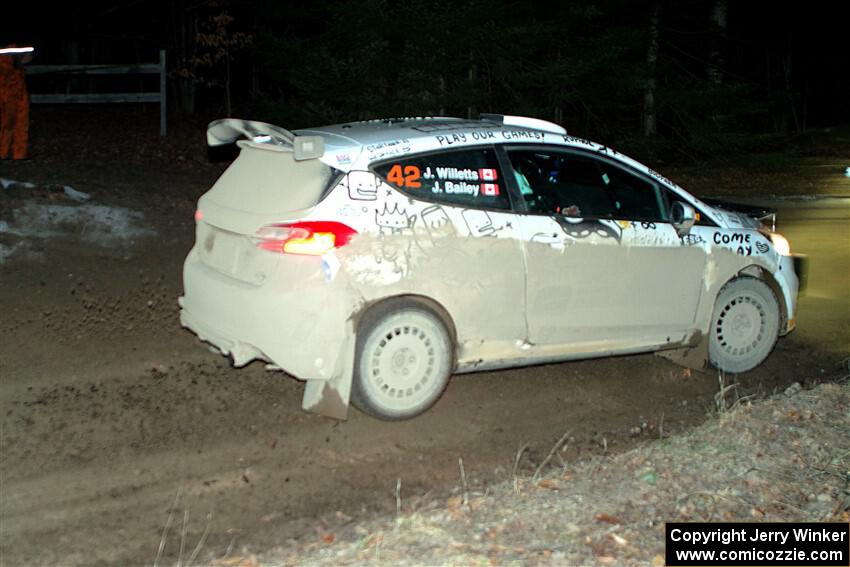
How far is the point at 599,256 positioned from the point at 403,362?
1.66 m

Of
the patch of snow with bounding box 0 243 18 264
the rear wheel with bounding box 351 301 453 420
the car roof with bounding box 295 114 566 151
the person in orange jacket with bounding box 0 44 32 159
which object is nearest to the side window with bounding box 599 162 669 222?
the car roof with bounding box 295 114 566 151

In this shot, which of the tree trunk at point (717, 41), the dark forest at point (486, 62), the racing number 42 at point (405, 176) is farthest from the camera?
the tree trunk at point (717, 41)

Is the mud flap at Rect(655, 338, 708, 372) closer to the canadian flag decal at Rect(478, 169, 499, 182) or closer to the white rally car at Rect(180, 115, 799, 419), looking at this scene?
the white rally car at Rect(180, 115, 799, 419)

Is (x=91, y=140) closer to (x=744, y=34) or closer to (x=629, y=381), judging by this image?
(x=629, y=381)

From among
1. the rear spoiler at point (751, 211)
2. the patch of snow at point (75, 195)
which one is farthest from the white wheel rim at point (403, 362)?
the patch of snow at point (75, 195)

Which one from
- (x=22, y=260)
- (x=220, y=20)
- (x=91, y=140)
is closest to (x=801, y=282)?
(x=22, y=260)

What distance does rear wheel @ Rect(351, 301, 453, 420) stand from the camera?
6121mm

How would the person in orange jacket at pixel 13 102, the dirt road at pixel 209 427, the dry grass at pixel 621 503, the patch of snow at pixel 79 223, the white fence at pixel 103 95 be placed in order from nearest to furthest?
the dry grass at pixel 621 503
the dirt road at pixel 209 427
the patch of snow at pixel 79 223
the person in orange jacket at pixel 13 102
the white fence at pixel 103 95

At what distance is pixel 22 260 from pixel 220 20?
44.2ft

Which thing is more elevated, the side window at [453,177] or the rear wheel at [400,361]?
the side window at [453,177]

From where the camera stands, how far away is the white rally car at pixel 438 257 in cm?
598

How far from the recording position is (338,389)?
6.06m

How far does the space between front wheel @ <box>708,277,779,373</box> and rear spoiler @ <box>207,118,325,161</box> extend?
3.45m

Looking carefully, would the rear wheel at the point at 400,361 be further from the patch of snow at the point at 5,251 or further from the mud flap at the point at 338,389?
the patch of snow at the point at 5,251
